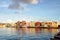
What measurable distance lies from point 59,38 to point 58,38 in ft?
1.05

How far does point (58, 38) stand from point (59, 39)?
597mm

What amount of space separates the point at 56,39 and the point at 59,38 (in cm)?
49

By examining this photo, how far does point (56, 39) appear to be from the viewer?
22062mm

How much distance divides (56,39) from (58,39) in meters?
0.43

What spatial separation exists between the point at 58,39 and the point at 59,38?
165 millimetres

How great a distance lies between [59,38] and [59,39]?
0.30m

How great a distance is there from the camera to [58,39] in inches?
853

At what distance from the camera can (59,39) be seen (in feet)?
70.3

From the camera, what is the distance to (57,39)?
862 inches

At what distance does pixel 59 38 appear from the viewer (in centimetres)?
2170

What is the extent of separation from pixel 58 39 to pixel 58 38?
357 mm

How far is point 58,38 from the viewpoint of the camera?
72.2 feet
